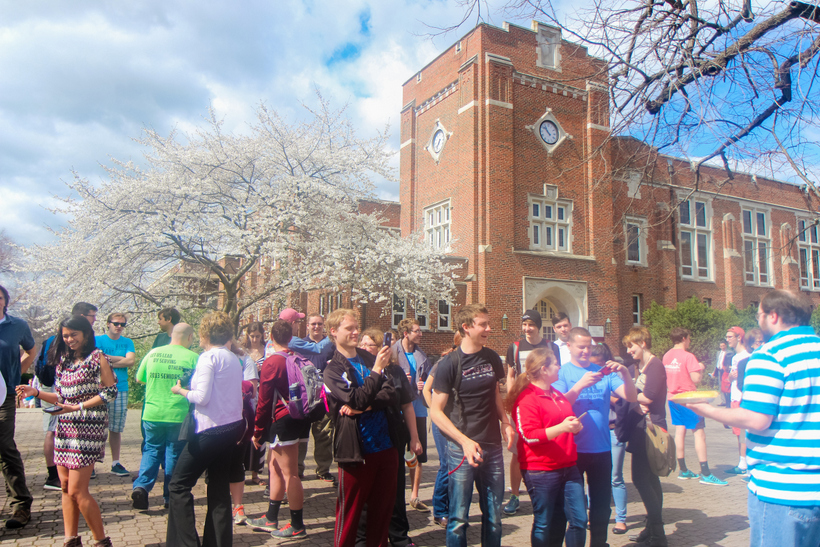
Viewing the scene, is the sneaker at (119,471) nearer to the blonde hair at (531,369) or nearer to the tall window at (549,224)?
the blonde hair at (531,369)

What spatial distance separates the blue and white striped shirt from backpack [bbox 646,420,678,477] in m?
2.07

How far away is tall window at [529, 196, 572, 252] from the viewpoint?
2077cm

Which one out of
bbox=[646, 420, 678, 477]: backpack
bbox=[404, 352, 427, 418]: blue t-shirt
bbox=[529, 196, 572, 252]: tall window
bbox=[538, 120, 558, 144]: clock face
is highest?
bbox=[538, 120, 558, 144]: clock face

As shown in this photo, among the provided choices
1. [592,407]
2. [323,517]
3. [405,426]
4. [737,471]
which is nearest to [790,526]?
[592,407]

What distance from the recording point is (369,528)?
3.58 meters

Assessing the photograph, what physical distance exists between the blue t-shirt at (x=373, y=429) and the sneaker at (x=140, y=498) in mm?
2882

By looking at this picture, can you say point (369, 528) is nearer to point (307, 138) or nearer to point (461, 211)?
point (307, 138)

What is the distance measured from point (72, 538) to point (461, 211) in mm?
17637

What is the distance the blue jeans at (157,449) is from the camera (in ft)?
16.0

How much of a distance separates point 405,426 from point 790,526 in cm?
254

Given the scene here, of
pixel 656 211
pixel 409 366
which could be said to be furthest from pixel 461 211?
pixel 409 366

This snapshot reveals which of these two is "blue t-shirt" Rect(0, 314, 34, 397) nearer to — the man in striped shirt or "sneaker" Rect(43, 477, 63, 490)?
"sneaker" Rect(43, 477, 63, 490)

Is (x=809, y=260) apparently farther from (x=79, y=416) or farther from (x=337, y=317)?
(x=79, y=416)

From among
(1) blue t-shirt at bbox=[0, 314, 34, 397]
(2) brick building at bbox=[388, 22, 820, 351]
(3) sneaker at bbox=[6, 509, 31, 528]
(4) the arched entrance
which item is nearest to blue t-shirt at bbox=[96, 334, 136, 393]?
(1) blue t-shirt at bbox=[0, 314, 34, 397]
